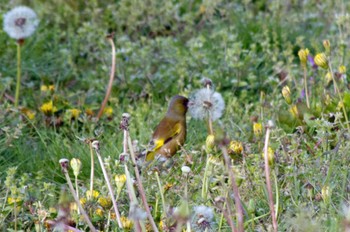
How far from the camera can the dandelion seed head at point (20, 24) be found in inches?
217

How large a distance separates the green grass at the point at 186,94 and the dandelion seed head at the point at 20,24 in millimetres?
348

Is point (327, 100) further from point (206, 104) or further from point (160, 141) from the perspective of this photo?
point (206, 104)

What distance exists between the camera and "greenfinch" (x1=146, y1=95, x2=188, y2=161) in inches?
179

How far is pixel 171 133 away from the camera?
Result: 461 cm

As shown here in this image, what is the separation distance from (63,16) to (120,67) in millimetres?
1506

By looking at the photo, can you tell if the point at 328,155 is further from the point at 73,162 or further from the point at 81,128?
the point at 81,128

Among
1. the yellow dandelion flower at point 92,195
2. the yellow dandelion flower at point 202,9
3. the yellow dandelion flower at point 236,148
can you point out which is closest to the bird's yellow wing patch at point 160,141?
the yellow dandelion flower at point 236,148

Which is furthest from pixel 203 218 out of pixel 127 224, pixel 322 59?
pixel 322 59

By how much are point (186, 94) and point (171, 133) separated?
3.30 ft

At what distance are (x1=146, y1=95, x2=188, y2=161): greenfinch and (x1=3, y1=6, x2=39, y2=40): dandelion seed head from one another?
49.3 inches

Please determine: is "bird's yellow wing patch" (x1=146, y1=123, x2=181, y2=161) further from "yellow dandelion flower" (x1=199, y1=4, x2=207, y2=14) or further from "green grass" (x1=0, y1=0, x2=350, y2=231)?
"yellow dandelion flower" (x1=199, y1=4, x2=207, y2=14)

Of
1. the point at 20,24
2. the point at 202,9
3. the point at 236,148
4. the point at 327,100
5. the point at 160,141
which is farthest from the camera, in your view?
the point at 202,9

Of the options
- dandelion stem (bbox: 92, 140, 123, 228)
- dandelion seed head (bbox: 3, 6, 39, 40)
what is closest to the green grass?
dandelion stem (bbox: 92, 140, 123, 228)

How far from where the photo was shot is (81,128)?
5.53 metres
